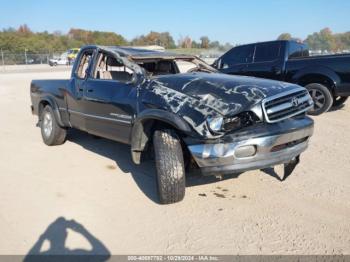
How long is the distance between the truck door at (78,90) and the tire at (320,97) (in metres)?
5.43

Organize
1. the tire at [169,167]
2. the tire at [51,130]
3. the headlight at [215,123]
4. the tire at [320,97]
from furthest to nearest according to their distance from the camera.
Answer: the tire at [320,97] → the tire at [51,130] → the tire at [169,167] → the headlight at [215,123]

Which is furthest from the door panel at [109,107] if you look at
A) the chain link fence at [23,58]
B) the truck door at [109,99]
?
the chain link fence at [23,58]

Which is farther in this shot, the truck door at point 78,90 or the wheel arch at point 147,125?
the truck door at point 78,90

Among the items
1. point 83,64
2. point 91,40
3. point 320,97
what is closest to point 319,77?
point 320,97

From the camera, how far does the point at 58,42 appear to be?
72.8 metres

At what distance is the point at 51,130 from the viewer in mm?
6797

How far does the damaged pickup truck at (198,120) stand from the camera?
3760mm

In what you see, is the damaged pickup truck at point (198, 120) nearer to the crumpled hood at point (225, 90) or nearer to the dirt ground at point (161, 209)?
the crumpled hood at point (225, 90)

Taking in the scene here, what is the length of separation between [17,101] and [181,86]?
1022cm

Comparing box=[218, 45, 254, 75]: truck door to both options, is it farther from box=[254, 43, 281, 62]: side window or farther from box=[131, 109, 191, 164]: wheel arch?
box=[131, 109, 191, 164]: wheel arch

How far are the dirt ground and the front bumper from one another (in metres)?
0.56

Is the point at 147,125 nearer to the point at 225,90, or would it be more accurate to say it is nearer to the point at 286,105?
the point at 225,90

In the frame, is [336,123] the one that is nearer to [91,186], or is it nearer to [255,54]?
[255,54]

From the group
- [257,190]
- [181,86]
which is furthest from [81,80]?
[257,190]
